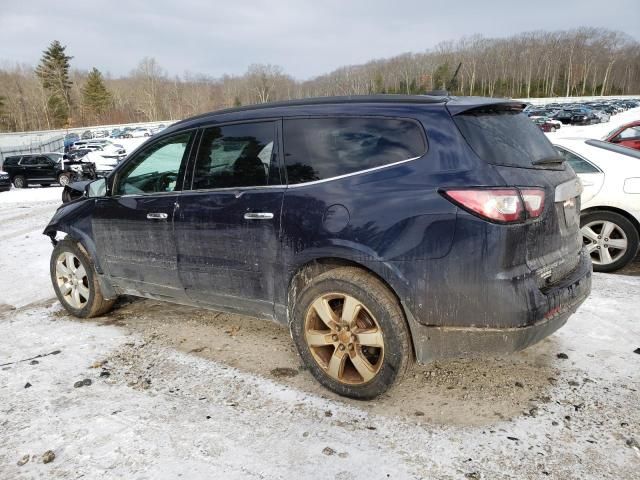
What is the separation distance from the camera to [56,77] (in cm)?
9325

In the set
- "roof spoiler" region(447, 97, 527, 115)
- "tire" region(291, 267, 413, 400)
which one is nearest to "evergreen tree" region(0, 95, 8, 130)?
"tire" region(291, 267, 413, 400)

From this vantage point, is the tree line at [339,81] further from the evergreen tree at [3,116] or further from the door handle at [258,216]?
the door handle at [258,216]

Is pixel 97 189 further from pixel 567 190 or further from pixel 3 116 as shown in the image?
pixel 3 116

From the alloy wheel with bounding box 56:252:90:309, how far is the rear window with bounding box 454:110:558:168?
3.67 metres

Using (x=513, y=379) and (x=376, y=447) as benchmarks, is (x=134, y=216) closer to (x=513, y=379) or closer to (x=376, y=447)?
(x=376, y=447)

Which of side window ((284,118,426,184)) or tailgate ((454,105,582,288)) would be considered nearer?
tailgate ((454,105,582,288))

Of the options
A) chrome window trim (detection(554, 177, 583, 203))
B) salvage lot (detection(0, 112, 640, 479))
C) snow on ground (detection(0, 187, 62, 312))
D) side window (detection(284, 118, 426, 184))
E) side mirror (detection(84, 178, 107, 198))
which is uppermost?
side window (detection(284, 118, 426, 184))

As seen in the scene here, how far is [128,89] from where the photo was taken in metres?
131

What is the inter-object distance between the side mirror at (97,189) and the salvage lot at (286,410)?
4.10ft

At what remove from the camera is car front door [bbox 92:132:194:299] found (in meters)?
3.72

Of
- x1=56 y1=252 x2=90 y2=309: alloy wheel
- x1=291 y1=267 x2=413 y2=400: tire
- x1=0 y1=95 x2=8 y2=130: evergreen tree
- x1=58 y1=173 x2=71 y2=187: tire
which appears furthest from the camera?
x1=0 y1=95 x2=8 y2=130: evergreen tree

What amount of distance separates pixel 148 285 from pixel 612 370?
140 inches

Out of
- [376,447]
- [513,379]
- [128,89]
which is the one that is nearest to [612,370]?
[513,379]

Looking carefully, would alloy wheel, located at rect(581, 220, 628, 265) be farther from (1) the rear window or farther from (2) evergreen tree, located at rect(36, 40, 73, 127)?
(2) evergreen tree, located at rect(36, 40, 73, 127)
